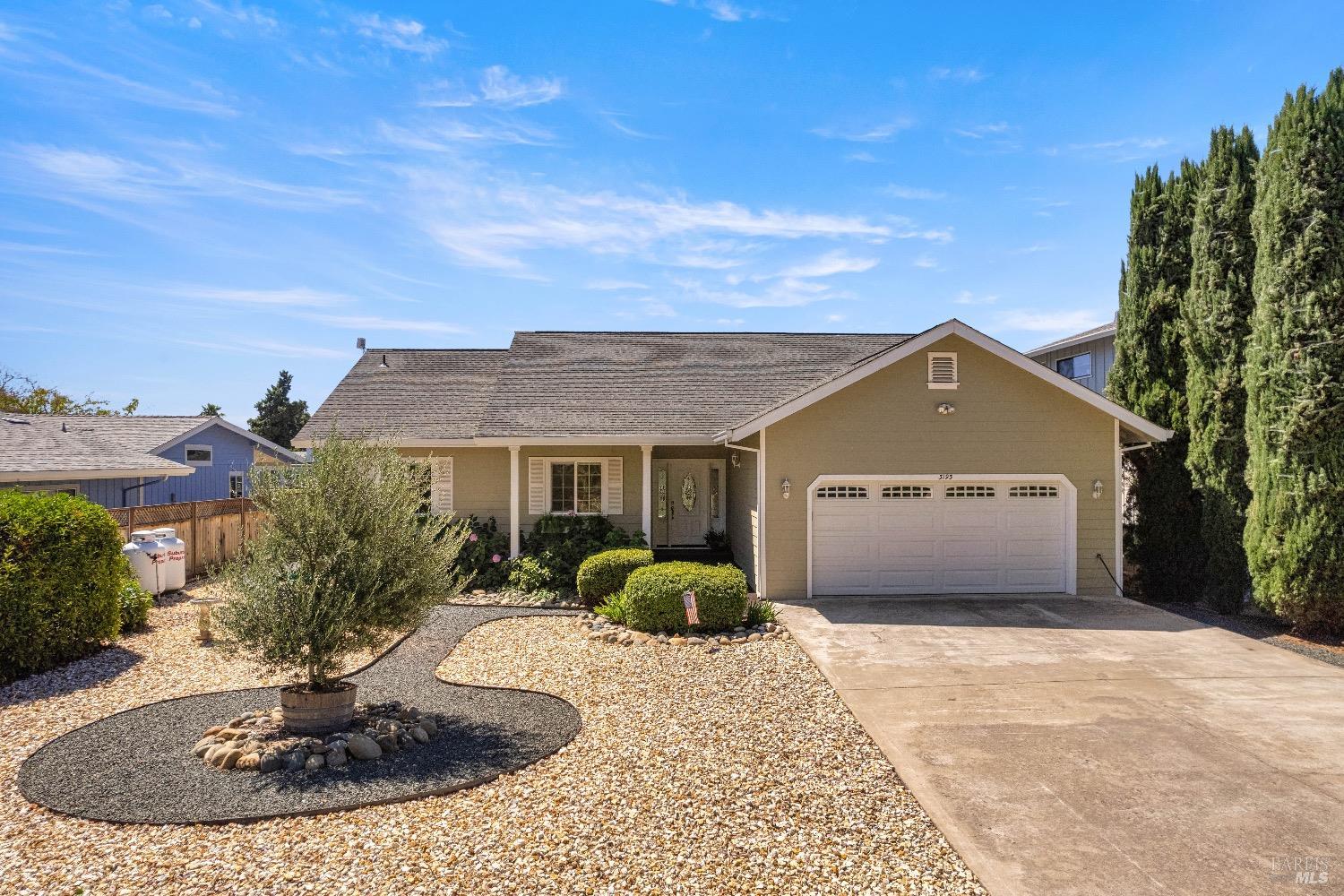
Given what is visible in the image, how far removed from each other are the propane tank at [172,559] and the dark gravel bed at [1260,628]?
55.9 ft

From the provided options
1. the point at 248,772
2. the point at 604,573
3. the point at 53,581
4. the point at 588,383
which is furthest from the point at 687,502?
the point at 248,772

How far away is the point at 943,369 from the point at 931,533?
2.79 meters

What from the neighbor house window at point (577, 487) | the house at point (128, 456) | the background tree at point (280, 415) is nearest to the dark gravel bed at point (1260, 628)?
the neighbor house window at point (577, 487)

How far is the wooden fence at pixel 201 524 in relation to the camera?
12219mm

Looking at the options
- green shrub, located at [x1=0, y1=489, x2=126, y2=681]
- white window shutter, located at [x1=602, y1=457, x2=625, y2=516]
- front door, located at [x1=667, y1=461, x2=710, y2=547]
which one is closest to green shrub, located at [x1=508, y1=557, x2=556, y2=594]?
white window shutter, located at [x1=602, y1=457, x2=625, y2=516]

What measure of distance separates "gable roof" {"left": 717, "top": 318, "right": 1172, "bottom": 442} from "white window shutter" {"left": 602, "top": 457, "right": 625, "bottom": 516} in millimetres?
4109

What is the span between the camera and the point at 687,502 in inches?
643

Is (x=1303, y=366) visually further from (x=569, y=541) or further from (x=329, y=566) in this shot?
(x=329, y=566)

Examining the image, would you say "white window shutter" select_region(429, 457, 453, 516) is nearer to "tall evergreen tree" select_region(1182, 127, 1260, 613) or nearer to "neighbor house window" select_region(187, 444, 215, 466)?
"tall evergreen tree" select_region(1182, 127, 1260, 613)

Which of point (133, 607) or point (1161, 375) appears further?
point (1161, 375)

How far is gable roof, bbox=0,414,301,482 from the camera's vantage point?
13625 millimetres

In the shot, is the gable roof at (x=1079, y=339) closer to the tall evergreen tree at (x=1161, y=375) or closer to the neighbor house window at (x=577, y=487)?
the tall evergreen tree at (x=1161, y=375)

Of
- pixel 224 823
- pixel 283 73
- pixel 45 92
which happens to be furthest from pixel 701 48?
pixel 224 823

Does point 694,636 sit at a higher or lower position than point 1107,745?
higher
